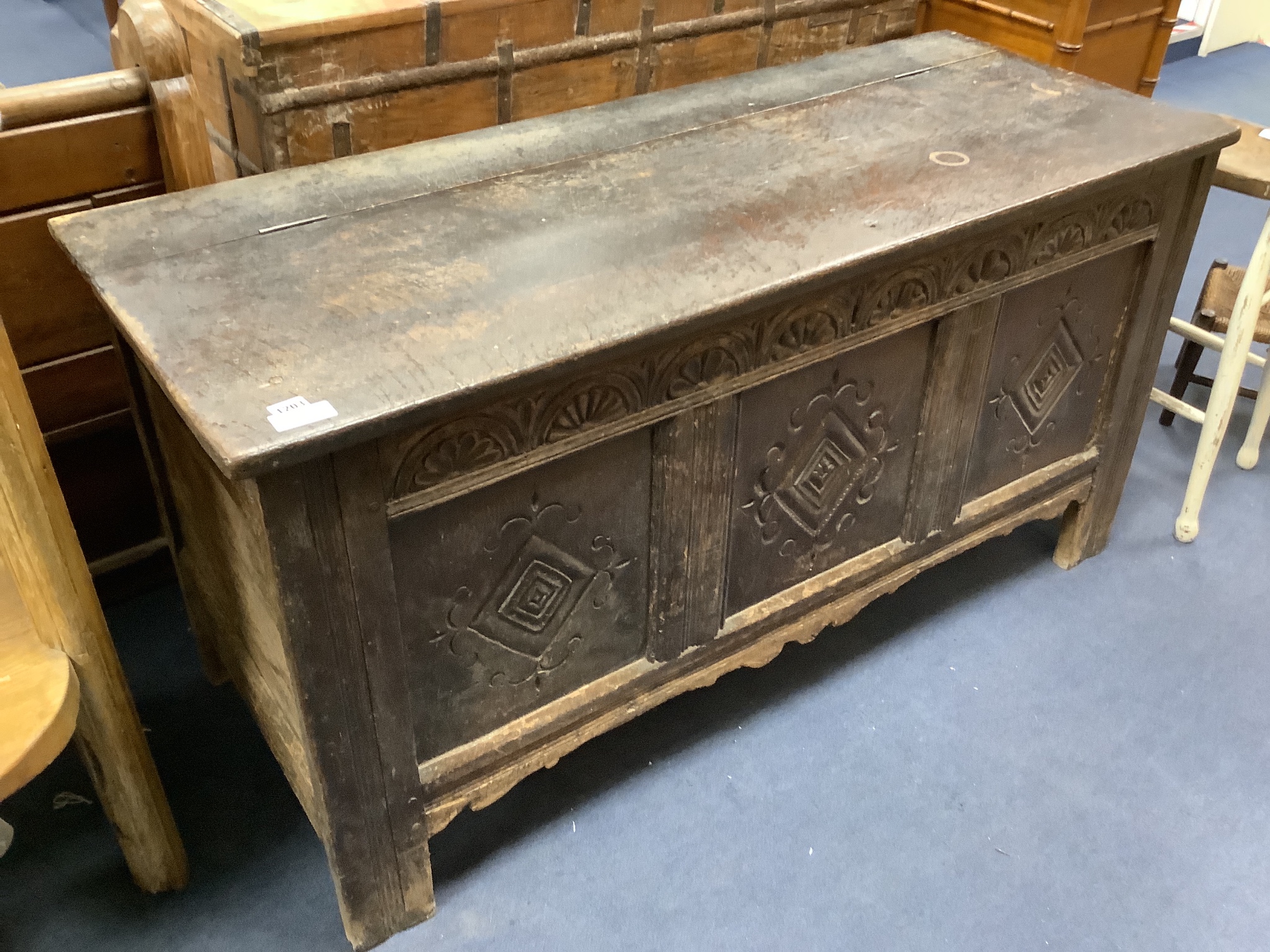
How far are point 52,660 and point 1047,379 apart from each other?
5.22 ft

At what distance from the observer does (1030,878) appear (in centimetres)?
163

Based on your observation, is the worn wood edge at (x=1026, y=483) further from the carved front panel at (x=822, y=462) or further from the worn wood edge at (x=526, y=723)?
the worn wood edge at (x=526, y=723)

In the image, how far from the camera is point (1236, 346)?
2.12m

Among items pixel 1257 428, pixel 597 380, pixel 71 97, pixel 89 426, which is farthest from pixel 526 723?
pixel 1257 428

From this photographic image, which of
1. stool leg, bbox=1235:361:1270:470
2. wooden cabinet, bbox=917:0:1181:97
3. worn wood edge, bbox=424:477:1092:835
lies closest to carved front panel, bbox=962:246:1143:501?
worn wood edge, bbox=424:477:1092:835

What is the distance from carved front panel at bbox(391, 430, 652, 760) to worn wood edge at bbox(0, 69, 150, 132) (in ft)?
2.59

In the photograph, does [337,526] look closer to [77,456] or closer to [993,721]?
[77,456]

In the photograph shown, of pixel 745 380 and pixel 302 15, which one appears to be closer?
pixel 745 380

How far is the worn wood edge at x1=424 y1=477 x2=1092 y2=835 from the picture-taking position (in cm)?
150

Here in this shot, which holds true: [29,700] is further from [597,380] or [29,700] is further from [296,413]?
[597,380]

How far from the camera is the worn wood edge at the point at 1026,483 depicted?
1938 millimetres

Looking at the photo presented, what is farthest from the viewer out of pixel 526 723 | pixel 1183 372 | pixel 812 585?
pixel 1183 372

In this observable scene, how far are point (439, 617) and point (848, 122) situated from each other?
1.05 metres

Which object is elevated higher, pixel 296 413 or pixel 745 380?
pixel 296 413
